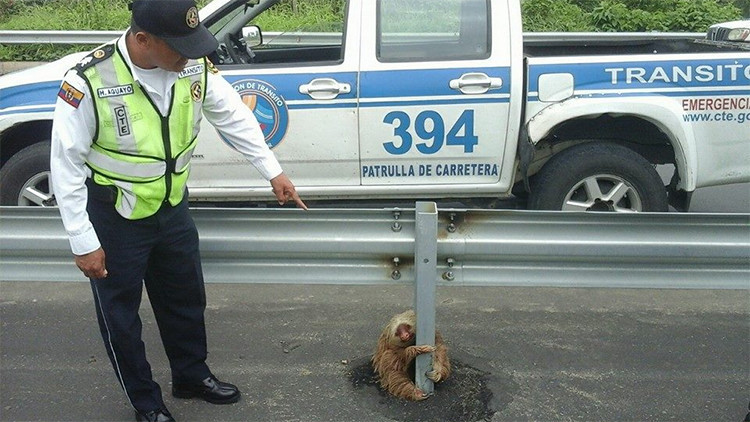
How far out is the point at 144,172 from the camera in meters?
3.19

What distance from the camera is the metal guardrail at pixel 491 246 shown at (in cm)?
344

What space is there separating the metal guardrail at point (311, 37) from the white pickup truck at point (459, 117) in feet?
2.70

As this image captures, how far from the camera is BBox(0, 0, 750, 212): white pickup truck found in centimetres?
528

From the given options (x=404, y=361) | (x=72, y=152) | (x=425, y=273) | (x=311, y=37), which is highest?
(x=311, y=37)

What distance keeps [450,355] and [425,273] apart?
0.89 m

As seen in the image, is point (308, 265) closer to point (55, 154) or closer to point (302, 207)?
point (302, 207)

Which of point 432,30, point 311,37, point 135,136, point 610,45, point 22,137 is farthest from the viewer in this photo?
point 610,45

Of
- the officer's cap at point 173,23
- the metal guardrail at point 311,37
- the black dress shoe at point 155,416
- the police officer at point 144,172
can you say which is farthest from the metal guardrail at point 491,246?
the metal guardrail at point 311,37

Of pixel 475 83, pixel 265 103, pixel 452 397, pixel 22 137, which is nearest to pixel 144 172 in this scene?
pixel 452 397

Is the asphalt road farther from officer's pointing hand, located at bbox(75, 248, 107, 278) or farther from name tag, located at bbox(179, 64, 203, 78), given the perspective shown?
name tag, located at bbox(179, 64, 203, 78)

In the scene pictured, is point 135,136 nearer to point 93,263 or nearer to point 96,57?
point 96,57

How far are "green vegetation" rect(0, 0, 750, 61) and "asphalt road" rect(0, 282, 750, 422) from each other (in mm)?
7003

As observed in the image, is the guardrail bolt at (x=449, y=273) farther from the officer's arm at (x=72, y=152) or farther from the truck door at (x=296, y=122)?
the truck door at (x=296, y=122)

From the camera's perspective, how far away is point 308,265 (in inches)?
138
